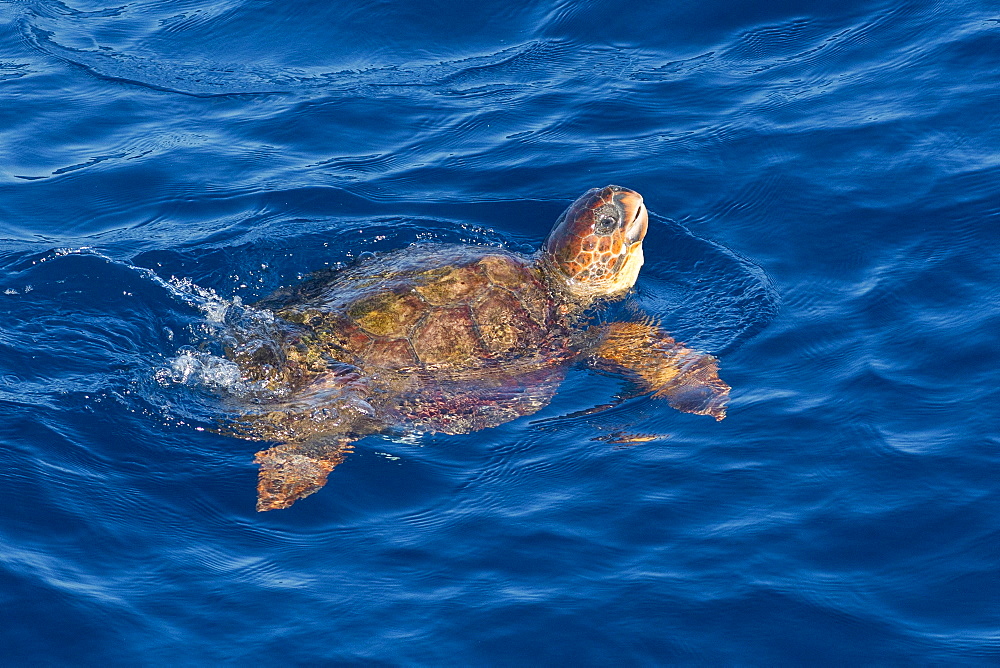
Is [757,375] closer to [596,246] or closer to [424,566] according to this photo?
[596,246]

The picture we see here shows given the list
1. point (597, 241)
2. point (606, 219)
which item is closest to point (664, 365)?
point (597, 241)

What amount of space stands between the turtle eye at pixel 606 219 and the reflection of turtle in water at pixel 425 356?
0.32 feet

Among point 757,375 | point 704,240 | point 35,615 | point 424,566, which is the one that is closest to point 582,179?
point 704,240

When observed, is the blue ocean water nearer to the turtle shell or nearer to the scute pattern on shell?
the turtle shell

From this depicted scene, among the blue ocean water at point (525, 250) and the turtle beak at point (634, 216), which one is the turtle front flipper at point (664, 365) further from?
the turtle beak at point (634, 216)

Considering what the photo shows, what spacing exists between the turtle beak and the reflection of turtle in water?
16 mm

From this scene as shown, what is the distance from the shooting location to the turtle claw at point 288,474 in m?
5.60

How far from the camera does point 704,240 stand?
8.00m

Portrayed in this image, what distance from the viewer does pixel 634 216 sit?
7.34 meters

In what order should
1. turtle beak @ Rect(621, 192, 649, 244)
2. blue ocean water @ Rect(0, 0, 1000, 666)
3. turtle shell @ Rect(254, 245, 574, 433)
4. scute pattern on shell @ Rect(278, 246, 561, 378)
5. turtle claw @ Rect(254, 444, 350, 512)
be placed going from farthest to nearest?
turtle beak @ Rect(621, 192, 649, 244) → scute pattern on shell @ Rect(278, 246, 561, 378) → turtle shell @ Rect(254, 245, 574, 433) → turtle claw @ Rect(254, 444, 350, 512) → blue ocean water @ Rect(0, 0, 1000, 666)

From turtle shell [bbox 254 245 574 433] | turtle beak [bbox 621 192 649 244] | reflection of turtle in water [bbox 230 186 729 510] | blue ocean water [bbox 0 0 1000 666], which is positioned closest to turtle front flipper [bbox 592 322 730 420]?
reflection of turtle in water [bbox 230 186 729 510]

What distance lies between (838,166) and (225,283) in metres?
5.27

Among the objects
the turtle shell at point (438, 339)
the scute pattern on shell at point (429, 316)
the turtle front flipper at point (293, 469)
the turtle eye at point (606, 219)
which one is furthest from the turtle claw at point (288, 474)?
the turtle eye at point (606, 219)

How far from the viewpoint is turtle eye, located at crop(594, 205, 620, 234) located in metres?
7.36
